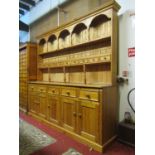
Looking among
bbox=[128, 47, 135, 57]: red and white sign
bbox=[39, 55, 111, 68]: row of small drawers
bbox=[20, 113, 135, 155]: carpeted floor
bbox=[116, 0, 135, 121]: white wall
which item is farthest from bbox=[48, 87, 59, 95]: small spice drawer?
bbox=[128, 47, 135, 57]: red and white sign

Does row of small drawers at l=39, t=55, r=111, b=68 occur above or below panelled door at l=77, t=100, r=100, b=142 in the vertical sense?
above

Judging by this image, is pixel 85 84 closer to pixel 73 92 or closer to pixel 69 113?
pixel 73 92

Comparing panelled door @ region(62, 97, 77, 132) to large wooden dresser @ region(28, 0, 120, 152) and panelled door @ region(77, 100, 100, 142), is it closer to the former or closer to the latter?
large wooden dresser @ region(28, 0, 120, 152)

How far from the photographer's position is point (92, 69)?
2.76m

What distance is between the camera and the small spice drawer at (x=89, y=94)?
2094mm

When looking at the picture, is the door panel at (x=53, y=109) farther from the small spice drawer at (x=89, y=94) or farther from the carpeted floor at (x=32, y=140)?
the small spice drawer at (x=89, y=94)

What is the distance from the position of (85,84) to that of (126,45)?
85 cm

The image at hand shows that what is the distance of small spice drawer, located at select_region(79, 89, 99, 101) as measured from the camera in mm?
2094

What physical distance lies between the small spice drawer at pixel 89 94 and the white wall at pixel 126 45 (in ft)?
1.94

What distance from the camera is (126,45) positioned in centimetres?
242

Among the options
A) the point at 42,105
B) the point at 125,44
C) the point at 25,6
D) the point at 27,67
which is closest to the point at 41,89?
the point at 42,105
